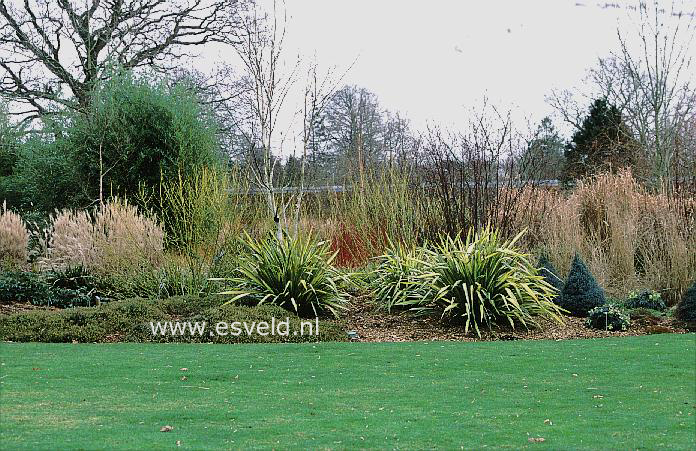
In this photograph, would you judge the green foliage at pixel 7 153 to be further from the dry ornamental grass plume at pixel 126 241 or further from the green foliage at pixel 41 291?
the green foliage at pixel 41 291

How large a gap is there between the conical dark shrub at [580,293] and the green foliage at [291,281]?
3.05 m

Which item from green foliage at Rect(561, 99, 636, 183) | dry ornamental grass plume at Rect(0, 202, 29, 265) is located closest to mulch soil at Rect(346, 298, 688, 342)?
dry ornamental grass plume at Rect(0, 202, 29, 265)

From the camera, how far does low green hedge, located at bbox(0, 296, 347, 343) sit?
8.28 metres

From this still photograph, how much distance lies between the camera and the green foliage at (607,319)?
9312 millimetres

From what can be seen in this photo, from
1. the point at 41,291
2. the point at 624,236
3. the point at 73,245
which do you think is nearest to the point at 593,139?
the point at 624,236

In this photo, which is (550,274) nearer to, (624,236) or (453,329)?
(624,236)

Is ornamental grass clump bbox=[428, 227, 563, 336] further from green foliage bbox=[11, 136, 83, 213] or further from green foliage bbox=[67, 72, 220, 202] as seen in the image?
green foliage bbox=[11, 136, 83, 213]

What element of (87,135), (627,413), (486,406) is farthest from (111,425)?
(87,135)

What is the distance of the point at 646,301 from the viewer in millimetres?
10531

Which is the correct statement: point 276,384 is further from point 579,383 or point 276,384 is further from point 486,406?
point 579,383

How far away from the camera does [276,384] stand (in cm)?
580

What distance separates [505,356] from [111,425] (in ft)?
12.7

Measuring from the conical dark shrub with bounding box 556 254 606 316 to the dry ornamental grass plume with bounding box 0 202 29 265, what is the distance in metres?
8.46

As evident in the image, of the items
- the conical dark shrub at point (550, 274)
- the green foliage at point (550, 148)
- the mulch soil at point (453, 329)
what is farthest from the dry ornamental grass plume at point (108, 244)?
the green foliage at point (550, 148)
